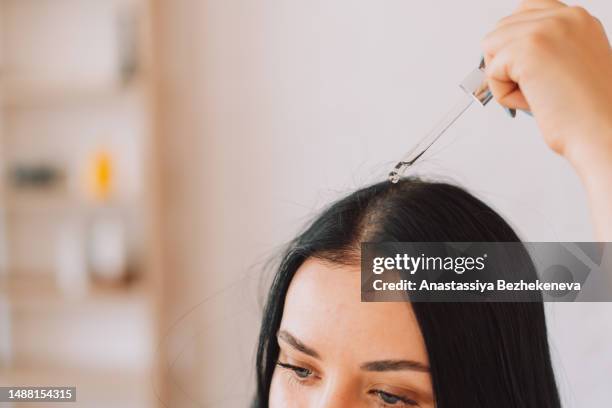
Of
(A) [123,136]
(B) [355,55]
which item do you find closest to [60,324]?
(A) [123,136]

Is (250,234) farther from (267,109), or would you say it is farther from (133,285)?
(133,285)

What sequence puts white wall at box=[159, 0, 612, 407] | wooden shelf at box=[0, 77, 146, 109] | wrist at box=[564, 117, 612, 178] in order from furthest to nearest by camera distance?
wooden shelf at box=[0, 77, 146, 109], white wall at box=[159, 0, 612, 407], wrist at box=[564, 117, 612, 178]

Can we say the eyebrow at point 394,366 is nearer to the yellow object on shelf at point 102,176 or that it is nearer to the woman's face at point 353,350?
the woman's face at point 353,350

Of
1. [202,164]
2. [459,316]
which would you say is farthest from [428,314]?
[202,164]

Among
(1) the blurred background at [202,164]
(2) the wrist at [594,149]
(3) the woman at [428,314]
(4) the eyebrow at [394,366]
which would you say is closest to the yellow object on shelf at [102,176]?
(1) the blurred background at [202,164]

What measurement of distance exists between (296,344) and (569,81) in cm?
27

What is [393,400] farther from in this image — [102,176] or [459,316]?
[102,176]

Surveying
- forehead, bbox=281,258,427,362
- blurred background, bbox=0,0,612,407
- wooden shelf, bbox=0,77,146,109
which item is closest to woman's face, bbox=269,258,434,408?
forehead, bbox=281,258,427,362

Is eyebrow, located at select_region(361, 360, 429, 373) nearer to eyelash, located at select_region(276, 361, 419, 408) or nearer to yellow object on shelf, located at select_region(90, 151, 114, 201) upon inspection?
eyelash, located at select_region(276, 361, 419, 408)

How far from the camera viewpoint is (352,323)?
1.66 ft

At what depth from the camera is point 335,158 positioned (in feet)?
2.49

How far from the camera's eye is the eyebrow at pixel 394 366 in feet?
1.61

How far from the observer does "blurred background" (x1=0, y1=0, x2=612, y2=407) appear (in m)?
0.69

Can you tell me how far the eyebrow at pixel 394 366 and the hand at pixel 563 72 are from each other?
0.18 metres
